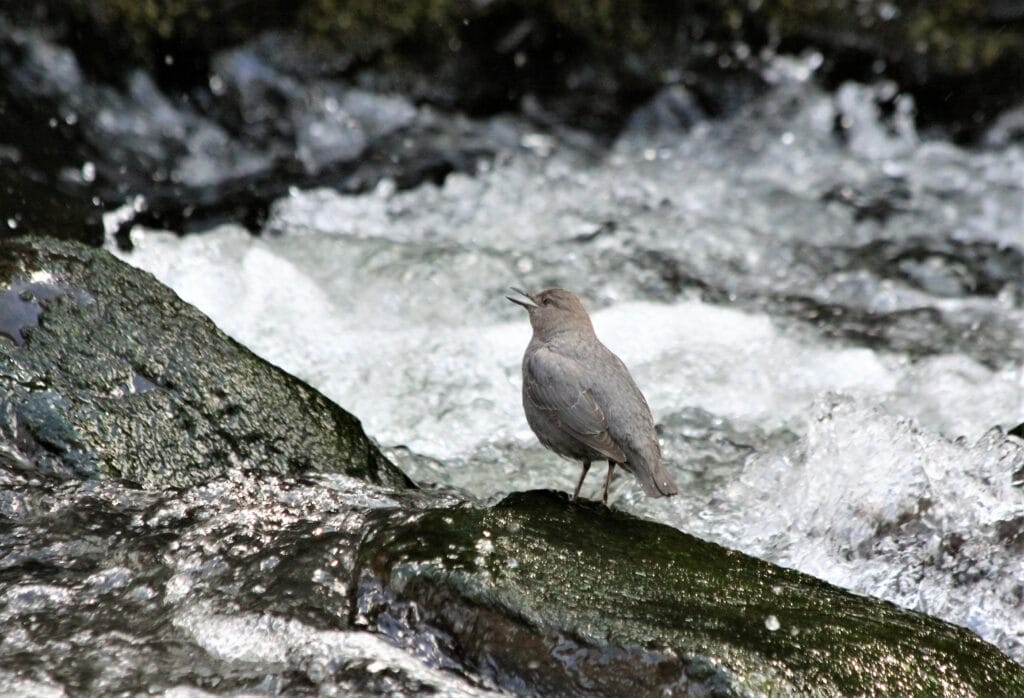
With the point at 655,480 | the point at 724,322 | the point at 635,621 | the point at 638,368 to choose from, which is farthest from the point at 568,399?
the point at 724,322

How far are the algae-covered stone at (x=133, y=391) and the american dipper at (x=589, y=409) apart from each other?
2.14 feet

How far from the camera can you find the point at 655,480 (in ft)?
14.3

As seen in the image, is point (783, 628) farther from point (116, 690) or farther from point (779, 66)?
point (779, 66)

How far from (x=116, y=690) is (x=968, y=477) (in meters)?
3.15

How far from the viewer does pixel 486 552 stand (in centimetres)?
348

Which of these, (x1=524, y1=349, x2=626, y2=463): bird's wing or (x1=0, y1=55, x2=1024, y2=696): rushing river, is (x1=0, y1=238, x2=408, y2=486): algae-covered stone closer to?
(x1=0, y1=55, x2=1024, y2=696): rushing river

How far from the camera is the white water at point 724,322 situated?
4766 millimetres

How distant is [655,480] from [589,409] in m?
0.35

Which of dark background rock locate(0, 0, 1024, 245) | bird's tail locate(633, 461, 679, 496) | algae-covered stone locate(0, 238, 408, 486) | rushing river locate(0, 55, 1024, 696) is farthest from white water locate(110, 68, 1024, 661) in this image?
algae-covered stone locate(0, 238, 408, 486)

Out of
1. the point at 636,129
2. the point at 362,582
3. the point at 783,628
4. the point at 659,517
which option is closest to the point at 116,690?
the point at 362,582

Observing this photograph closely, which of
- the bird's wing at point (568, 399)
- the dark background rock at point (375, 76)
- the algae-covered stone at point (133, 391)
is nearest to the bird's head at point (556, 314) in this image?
the bird's wing at point (568, 399)

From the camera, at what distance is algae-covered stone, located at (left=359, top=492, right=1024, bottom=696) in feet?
10.5

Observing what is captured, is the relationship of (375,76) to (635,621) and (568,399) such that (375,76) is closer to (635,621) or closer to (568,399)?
(568,399)

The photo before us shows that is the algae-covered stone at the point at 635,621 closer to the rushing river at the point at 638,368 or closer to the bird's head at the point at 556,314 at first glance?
the rushing river at the point at 638,368
